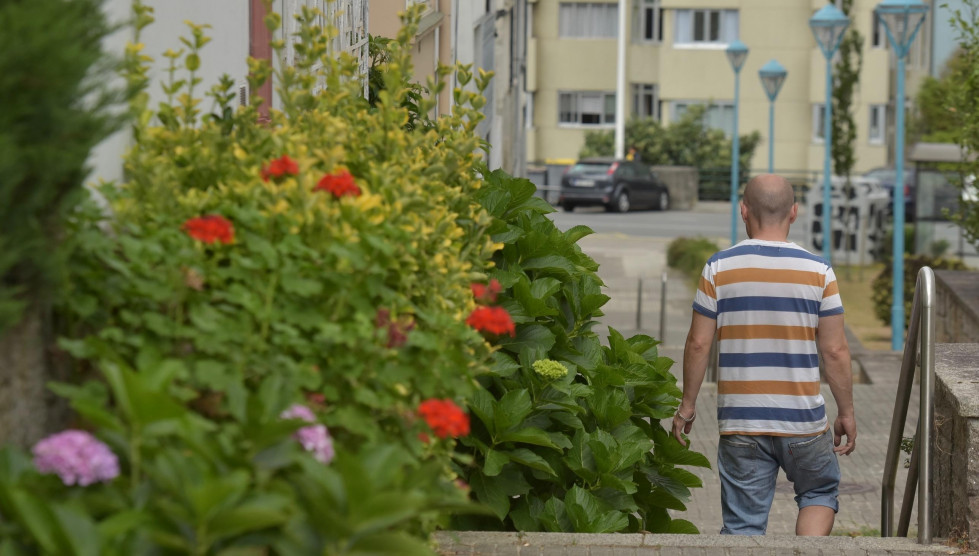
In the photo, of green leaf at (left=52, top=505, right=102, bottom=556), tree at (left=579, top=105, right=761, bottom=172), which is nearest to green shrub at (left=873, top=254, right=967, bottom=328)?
green leaf at (left=52, top=505, right=102, bottom=556)

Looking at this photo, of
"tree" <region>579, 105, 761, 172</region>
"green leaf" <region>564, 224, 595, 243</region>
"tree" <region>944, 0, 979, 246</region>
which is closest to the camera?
"green leaf" <region>564, 224, 595, 243</region>

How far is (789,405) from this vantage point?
4.74m

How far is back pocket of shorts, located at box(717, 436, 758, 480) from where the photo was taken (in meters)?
4.81

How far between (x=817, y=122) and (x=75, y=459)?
46.8 metres

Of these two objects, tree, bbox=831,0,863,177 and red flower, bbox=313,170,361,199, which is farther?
tree, bbox=831,0,863,177

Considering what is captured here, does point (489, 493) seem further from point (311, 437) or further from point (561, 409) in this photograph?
point (311, 437)

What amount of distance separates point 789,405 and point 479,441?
39.9 inches

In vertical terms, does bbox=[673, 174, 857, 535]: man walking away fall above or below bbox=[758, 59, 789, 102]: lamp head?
below

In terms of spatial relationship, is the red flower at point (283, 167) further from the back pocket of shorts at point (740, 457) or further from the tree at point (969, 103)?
the tree at point (969, 103)

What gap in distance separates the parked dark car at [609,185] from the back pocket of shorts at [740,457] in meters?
34.4

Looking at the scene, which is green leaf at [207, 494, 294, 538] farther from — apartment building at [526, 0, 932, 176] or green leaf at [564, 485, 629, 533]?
apartment building at [526, 0, 932, 176]

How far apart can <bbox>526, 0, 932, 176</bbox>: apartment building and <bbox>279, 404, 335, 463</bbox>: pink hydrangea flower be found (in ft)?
145

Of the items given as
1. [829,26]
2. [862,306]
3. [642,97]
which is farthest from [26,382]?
[642,97]

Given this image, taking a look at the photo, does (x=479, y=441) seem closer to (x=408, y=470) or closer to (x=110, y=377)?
(x=408, y=470)
